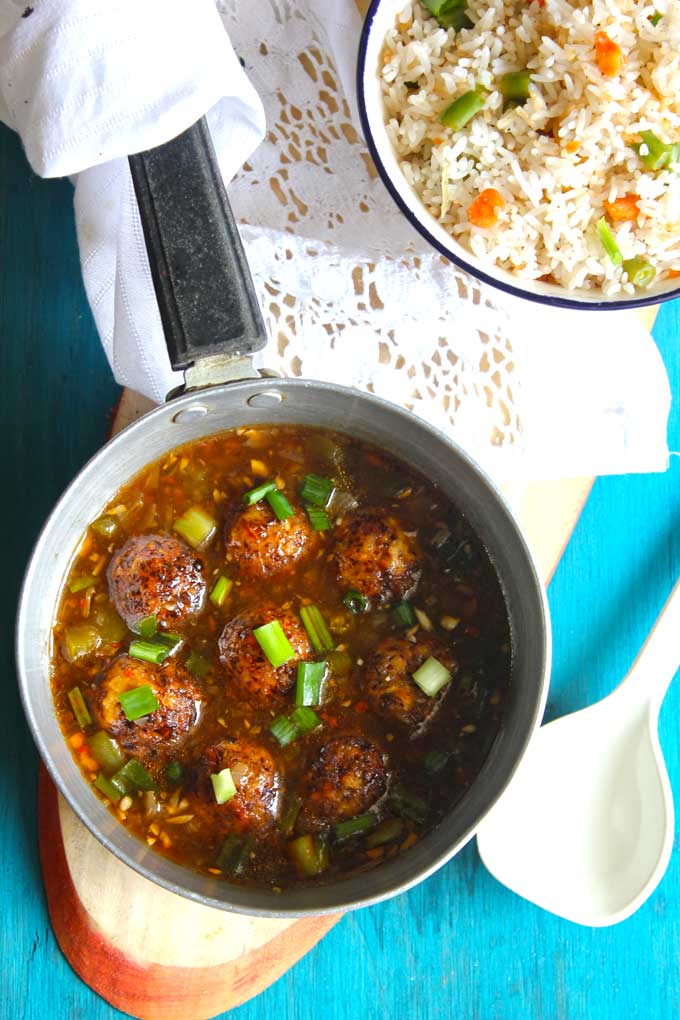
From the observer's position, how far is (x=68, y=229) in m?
2.53

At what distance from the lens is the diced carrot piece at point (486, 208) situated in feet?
7.29

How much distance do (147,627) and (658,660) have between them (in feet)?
4.30

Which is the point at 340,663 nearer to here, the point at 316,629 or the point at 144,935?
the point at 316,629

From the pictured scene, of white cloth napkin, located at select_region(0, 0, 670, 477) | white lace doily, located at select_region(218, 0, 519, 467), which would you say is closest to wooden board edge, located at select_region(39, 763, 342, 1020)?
white cloth napkin, located at select_region(0, 0, 670, 477)

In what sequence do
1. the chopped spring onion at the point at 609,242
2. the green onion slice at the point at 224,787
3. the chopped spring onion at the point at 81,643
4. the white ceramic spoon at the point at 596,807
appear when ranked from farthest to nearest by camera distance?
the white ceramic spoon at the point at 596,807 → the chopped spring onion at the point at 609,242 → the chopped spring onion at the point at 81,643 → the green onion slice at the point at 224,787

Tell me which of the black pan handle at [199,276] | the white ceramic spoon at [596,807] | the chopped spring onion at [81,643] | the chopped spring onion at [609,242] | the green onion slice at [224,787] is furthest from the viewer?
the white ceramic spoon at [596,807]

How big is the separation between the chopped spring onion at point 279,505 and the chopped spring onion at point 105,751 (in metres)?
0.59

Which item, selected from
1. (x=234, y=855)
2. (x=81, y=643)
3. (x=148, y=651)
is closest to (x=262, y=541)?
(x=148, y=651)

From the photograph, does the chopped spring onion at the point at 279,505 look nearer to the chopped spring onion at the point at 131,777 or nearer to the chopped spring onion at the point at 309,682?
the chopped spring onion at the point at 309,682

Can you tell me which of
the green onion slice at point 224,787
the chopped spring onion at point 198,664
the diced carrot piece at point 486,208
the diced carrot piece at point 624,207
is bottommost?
the green onion slice at point 224,787

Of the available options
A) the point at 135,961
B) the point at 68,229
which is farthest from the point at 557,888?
the point at 68,229

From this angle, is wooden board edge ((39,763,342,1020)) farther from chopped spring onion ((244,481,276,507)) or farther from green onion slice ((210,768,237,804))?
chopped spring onion ((244,481,276,507))

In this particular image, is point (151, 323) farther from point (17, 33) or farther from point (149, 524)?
point (17, 33)

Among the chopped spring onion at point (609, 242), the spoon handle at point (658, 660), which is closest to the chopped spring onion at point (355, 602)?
the spoon handle at point (658, 660)
